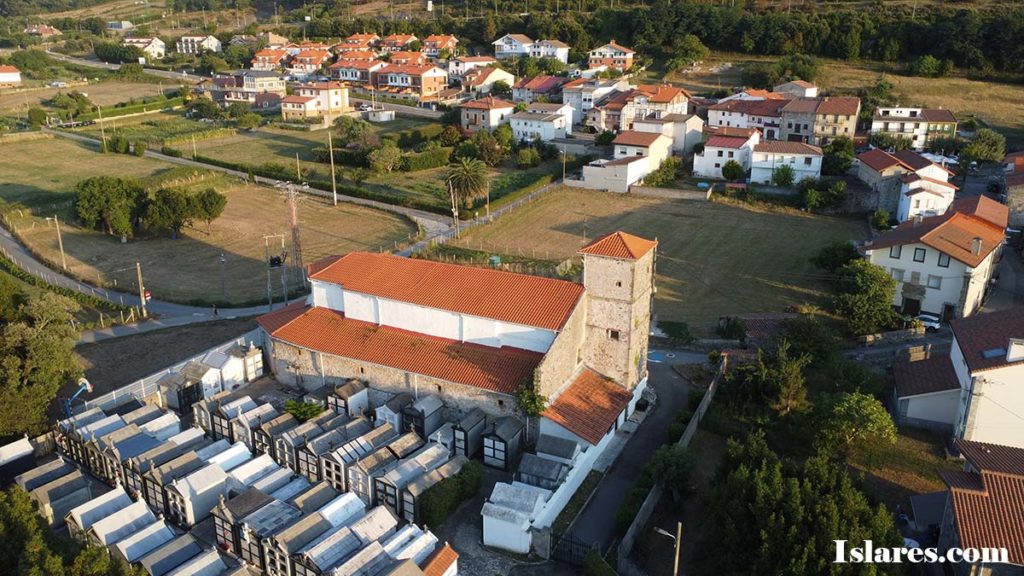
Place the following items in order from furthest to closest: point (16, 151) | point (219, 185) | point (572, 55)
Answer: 1. point (572, 55)
2. point (16, 151)
3. point (219, 185)

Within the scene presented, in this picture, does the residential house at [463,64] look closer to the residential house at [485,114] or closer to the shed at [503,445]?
the residential house at [485,114]

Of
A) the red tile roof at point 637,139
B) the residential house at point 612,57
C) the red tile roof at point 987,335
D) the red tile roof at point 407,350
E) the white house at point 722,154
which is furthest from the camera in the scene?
the residential house at point 612,57

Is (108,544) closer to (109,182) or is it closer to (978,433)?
(978,433)

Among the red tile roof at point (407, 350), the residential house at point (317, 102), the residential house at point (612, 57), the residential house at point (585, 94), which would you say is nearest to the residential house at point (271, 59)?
the residential house at point (317, 102)

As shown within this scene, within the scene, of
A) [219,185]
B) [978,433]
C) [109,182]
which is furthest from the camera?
[219,185]

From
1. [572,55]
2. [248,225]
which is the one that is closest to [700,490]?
[248,225]

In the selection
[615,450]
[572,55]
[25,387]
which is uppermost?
[572,55]
